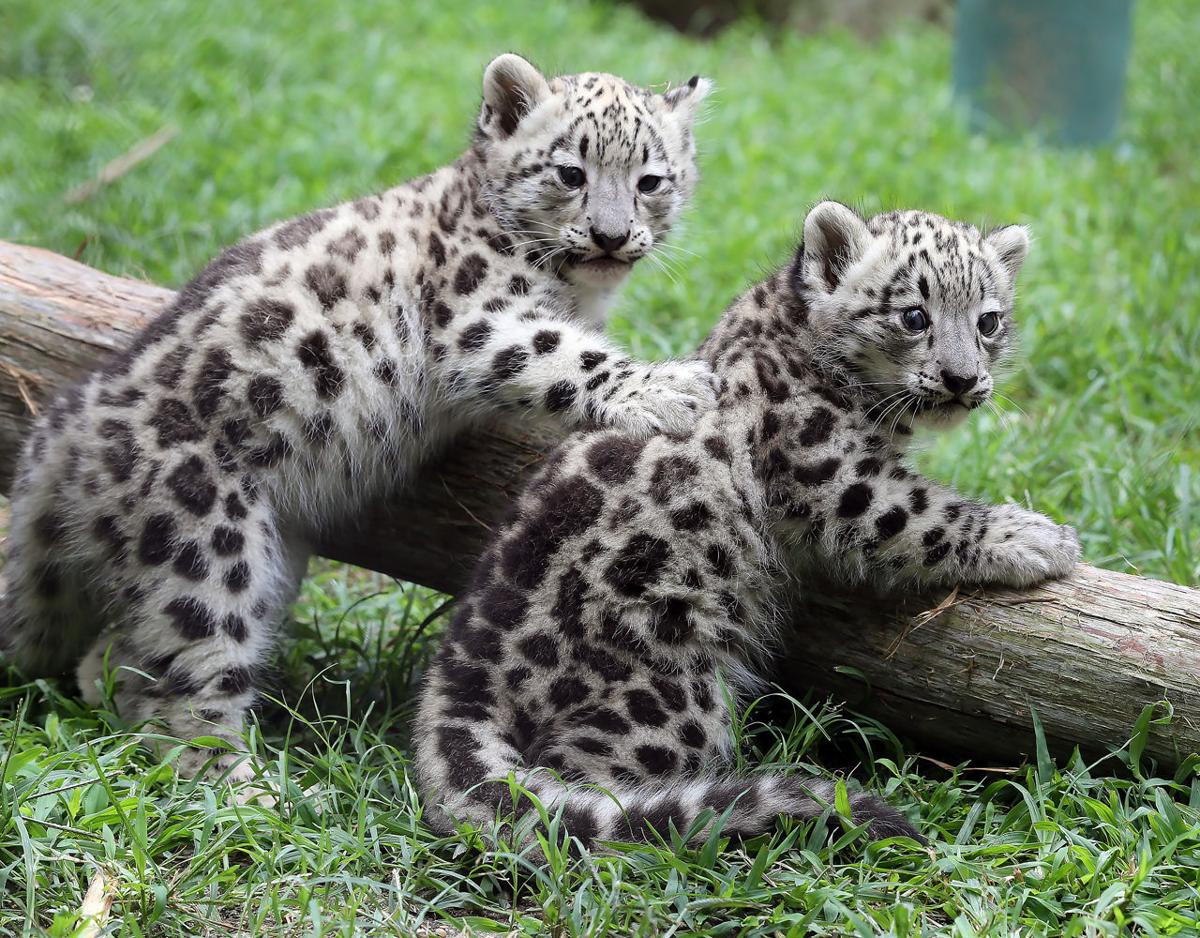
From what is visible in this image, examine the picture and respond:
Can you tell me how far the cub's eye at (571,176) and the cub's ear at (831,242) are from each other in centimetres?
117

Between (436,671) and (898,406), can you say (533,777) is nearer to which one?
(436,671)

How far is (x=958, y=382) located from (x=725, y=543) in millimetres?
1148

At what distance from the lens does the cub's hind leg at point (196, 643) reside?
5.71 m

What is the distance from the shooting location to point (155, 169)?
427 inches

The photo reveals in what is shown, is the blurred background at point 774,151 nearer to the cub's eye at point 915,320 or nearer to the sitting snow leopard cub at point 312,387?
the sitting snow leopard cub at point 312,387

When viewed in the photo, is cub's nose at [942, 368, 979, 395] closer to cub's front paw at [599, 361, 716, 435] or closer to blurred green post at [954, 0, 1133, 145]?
cub's front paw at [599, 361, 716, 435]

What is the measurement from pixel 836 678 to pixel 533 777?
1.49 meters

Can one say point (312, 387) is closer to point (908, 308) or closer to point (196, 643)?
point (196, 643)

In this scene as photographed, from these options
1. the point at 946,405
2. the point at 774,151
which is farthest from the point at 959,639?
the point at 774,151

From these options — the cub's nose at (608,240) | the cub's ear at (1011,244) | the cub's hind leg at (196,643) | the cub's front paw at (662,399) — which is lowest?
the cub's hind leg at (196,643)

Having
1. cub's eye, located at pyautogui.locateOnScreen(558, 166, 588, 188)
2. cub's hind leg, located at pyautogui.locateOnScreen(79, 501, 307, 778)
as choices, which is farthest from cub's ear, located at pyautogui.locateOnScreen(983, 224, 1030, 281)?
cub's hind leg, located at pyautogui.locateOnScreen(79, 501, 307, 778)

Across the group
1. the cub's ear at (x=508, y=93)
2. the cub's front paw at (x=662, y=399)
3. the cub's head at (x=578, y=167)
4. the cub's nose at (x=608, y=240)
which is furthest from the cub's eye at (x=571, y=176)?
the cub's front paw at (x=662, y=399)

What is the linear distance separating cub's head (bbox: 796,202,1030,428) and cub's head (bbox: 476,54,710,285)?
3.33 feet

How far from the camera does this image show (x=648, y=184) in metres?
6.63
